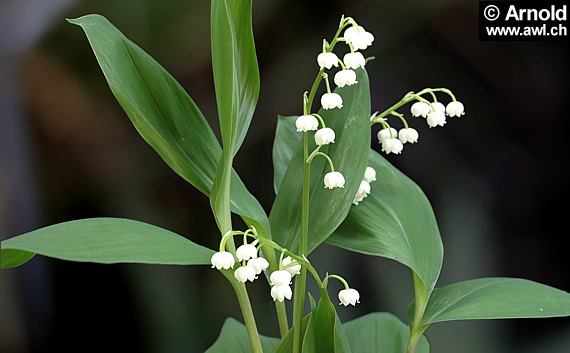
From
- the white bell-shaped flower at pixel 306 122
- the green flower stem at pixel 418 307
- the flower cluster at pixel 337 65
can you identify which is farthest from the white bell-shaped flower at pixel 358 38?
the green flower stem at pixel 418 307

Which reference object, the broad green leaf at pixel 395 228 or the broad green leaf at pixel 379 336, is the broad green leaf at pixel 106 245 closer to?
the broad green leaf at pixel 395 228

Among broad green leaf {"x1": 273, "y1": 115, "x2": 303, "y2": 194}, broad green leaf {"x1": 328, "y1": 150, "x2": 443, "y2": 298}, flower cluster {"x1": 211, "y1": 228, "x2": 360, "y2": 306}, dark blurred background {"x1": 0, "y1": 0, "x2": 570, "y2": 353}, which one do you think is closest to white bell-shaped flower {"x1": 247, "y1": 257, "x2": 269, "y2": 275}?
flower cluster {"x1": 211, "y1": 228, "x2": 360, "y2": 306}

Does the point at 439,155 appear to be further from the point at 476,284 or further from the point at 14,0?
the point at 14,0

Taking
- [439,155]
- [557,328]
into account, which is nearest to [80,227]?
[439,155]

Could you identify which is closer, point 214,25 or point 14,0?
point 214,25

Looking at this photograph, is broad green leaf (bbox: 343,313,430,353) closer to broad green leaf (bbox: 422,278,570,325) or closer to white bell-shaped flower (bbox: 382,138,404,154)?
broad green leaf (bbox: 422,278,570,325)

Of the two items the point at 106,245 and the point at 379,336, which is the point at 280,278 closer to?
the point at 106,245
